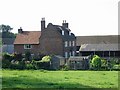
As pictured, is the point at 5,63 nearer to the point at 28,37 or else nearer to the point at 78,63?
the point at 78,63

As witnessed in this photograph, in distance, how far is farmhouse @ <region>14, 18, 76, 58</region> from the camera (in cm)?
7344

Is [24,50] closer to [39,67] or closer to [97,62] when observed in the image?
[39,67]

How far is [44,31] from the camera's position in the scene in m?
73.2

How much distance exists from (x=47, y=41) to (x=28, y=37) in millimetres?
6750

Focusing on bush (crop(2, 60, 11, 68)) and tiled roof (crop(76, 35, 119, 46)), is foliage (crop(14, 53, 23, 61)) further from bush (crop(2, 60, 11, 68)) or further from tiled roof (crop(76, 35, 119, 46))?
tiled roof (crop(76, 35, 119, 46))

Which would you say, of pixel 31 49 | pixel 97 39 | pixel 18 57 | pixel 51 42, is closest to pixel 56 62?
pixel 18 57

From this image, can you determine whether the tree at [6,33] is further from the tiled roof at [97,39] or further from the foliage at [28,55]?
the foliage at [28,55]

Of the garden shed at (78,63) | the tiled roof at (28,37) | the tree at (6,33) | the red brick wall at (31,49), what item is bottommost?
the garden shed at (78,63)

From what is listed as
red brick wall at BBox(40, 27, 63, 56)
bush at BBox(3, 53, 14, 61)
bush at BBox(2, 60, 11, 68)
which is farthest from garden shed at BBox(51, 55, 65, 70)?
bush at BBox(3, 53, 14, 61)

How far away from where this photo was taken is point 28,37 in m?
78.4

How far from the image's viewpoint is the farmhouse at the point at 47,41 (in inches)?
2891

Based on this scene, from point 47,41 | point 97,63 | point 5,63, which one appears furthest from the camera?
point 47,41

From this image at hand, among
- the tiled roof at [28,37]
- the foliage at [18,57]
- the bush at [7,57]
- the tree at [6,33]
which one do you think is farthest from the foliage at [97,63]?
the tree at [6,33]

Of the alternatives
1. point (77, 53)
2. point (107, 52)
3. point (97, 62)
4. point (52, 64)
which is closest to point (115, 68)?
point (97, 62)
